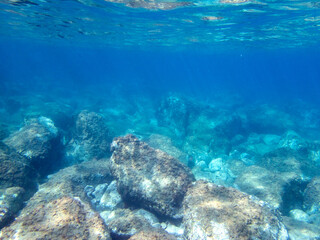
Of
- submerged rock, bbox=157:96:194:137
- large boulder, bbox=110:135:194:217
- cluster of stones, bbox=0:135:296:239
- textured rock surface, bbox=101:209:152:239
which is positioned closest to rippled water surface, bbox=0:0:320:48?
submerged rock, bbox=157:96:194:137

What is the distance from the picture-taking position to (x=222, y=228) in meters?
4.01

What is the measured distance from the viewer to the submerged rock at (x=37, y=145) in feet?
30.3

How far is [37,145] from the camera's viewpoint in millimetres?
9578

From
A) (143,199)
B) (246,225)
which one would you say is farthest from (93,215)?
(246,225)

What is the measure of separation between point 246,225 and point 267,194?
4.85 m

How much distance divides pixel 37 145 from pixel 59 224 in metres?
7.23

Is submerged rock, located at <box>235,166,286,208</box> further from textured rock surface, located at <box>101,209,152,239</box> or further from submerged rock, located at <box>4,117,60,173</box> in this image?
submerged rock, located at <box>4,117,60,173</box>

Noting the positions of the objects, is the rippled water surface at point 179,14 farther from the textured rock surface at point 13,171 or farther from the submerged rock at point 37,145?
the textured rock surface at point 13,171

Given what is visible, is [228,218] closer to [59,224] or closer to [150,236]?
[150,236]

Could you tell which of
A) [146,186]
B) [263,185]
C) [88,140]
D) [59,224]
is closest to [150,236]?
Answer: [59,224]

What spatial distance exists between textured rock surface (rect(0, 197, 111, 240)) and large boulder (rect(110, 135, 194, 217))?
77.4 inches

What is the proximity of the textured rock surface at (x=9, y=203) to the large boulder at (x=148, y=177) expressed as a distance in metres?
2.66

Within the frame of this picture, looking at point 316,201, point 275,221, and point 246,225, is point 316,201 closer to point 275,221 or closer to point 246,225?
point 275,221

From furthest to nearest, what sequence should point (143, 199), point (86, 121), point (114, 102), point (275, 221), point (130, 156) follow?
point (114, 102) → point (86, 121) → point (130, 156) → point (143, 199) → point (275, 221)
